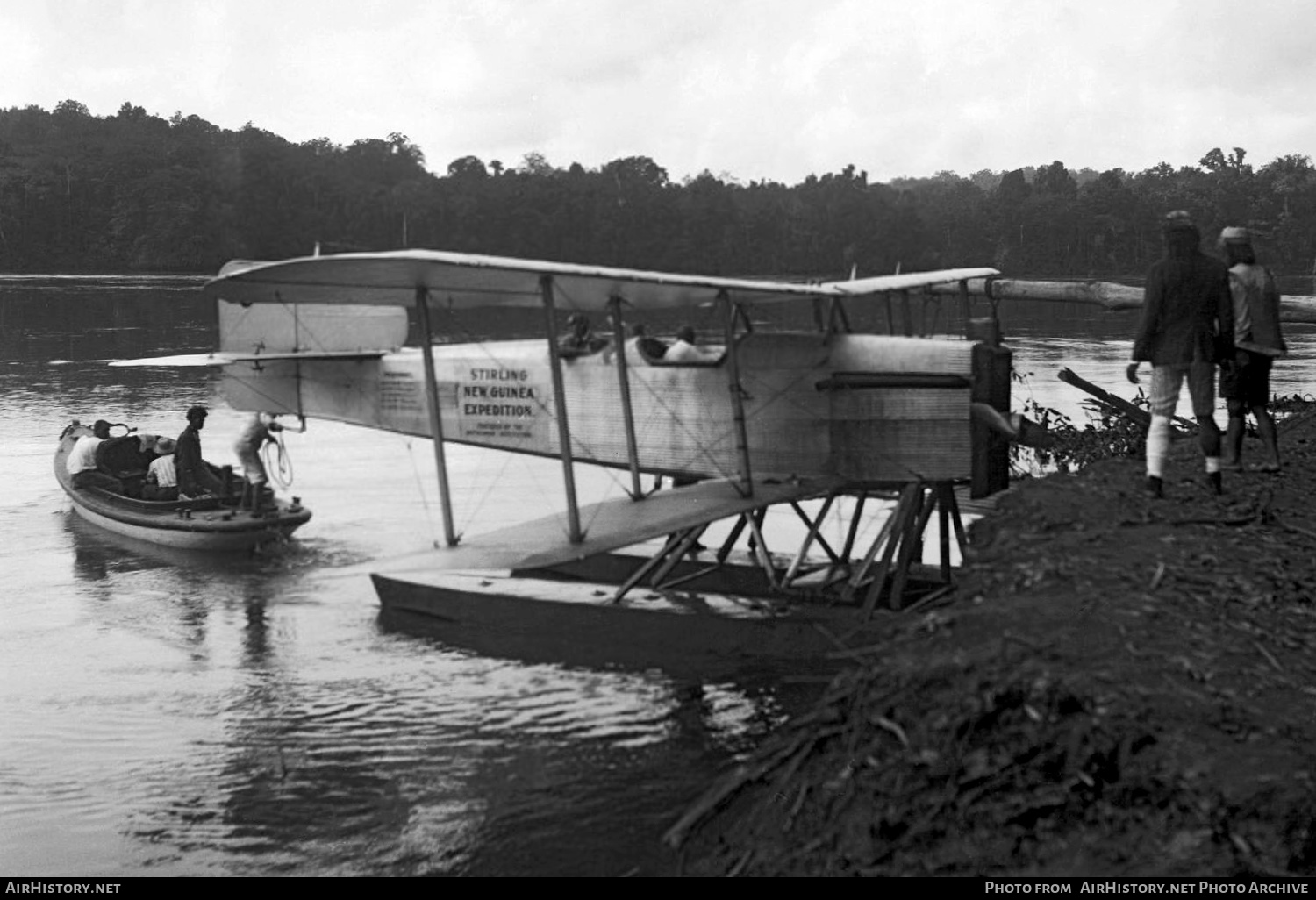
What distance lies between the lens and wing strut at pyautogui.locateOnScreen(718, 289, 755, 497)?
11.1 metres

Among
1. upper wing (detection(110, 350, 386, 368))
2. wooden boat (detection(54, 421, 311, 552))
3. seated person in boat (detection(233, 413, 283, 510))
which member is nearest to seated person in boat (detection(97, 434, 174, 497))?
wooden boat (detection(54, 421, 311, 552))

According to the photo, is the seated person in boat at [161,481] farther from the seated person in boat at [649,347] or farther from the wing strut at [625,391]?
the wing strut at [625,391]

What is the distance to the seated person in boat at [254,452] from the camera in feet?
61.2

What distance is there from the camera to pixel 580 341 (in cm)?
1352

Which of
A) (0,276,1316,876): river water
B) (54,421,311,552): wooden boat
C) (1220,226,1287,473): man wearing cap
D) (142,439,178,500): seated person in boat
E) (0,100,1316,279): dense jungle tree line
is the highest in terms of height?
(0,100,1316,279): dense jungle tree line

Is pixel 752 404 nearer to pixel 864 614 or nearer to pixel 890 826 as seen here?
pixel 864 614

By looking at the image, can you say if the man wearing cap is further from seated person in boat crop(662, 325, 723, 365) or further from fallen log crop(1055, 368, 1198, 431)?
seated person in boat crop(662, 325, 723, 365)

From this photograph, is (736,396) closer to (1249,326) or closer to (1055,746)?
(1249,326)

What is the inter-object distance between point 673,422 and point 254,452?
857 centimetres

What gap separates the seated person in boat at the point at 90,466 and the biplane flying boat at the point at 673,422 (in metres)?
7.61

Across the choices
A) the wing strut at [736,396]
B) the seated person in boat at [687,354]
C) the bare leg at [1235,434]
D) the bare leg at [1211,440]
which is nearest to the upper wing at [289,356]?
the seated person in boat at [687,354]

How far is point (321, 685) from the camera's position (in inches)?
486

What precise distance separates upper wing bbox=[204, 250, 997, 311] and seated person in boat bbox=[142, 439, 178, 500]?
8.92m

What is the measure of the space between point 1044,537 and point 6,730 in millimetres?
9106
